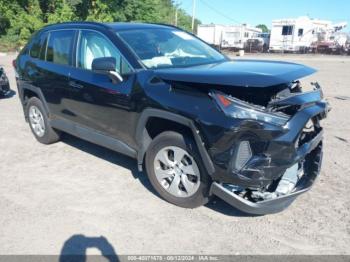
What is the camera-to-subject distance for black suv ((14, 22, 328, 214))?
125 inches

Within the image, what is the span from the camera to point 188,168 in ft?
12.0

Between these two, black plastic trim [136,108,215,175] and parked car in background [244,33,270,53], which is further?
parked car in background [244,33,270,53]

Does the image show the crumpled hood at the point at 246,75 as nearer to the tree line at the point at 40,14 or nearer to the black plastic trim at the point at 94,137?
the black plastic trim at the point at 94,137

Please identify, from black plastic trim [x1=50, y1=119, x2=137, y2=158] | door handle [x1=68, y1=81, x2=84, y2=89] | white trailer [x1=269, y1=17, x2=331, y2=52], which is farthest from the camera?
white trailer [x1=269, y1=17, x2=331, y2=52]

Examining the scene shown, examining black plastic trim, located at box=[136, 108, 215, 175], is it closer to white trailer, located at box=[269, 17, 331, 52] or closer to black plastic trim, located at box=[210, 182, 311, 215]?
black plastic trim, located at box=[210, 182, 311, 215]

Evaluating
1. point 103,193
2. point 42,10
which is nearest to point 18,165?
point 103,193

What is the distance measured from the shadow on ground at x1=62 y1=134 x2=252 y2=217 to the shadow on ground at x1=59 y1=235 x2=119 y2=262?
3.46ft

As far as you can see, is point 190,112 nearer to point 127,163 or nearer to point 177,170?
point 177,170

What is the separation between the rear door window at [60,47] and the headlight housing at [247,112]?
2636mm

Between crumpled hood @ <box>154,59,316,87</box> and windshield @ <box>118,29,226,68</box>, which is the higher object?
windshield @ <box>118,29,226,68</box>

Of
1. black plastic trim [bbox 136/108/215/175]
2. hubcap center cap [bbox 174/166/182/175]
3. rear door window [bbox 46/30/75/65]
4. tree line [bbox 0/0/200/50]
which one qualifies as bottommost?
hubcap center cap [bbox 174/166/182/175]

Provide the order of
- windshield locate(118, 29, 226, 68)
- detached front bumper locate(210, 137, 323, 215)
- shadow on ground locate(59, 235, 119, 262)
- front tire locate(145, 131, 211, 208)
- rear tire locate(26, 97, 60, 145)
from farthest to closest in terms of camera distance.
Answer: rear tire locate(26, 97, 60, 145) → windshield locate(118, 29, 226, 68) → front tire locate(145, 131, 211, 208) → detached front bumper locate(210, 137, 323, 215) → shadow on ground locate(59, 235, 119, 262)

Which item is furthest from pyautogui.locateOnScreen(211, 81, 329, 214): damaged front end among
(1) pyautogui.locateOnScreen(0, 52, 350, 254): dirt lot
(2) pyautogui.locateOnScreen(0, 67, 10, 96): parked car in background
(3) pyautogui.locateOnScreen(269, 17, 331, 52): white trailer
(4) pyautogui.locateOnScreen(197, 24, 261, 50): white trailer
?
(4) pyautogui.locateOnScreen(197, 24, 261, 50): white trailer

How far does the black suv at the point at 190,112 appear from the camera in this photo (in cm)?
319
